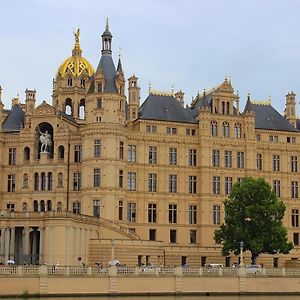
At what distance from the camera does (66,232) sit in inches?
3164

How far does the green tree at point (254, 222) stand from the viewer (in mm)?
84188

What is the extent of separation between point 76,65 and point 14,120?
45.5 feet

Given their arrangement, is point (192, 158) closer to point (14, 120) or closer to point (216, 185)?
point (216, 185)

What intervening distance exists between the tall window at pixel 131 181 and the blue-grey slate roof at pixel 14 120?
15.9 metres

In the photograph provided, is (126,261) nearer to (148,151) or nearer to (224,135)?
(148,151)

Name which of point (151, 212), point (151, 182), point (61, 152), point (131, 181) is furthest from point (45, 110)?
point (151, 212)

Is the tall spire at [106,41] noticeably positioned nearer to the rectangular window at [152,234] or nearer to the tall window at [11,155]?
the tall window at [11,155]

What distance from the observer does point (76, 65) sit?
111 m

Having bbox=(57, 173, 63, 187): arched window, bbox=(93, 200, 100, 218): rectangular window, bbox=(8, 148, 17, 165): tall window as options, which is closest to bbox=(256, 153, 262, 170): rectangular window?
bbox=(93, 200, 100, 218): rectangular window

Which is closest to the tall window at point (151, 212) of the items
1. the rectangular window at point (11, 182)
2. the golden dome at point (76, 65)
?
the rectangular window at point (11, 182)

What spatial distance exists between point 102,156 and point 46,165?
28.1ft

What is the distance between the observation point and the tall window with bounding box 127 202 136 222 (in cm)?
9631

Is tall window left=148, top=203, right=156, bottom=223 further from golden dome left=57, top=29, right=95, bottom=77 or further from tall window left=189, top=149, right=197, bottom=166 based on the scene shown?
golden dome left=57, top=29, right=95, bottom=77

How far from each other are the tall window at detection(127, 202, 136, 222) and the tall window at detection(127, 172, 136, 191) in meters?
1.98
